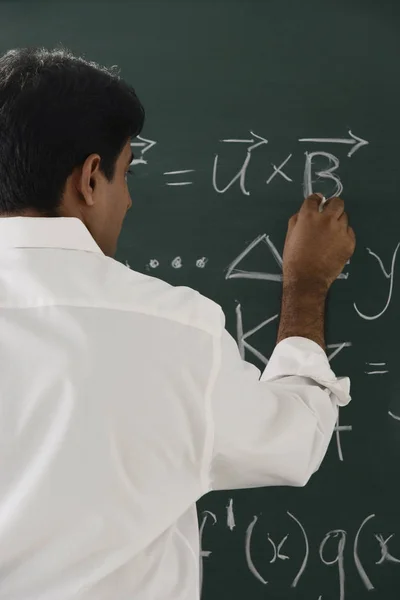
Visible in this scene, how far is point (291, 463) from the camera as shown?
1.01 metres

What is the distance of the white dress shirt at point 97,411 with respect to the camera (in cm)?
86

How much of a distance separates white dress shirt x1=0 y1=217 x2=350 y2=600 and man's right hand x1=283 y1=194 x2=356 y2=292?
0.42 meters

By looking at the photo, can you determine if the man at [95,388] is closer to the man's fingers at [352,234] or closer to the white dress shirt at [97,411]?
the white dress shirt at [97,411]

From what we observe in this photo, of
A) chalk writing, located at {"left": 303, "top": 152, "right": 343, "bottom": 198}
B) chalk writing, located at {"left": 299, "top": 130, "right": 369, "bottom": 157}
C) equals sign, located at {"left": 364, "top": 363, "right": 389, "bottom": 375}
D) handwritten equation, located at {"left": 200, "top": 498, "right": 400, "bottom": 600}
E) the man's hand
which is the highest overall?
chalk writing, located at {"left": 299, "top": 130, "right": 369, "bottom": 157}

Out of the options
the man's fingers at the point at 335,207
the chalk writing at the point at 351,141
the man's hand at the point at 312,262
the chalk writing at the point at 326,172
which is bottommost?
the man's hand at the point at 312,262

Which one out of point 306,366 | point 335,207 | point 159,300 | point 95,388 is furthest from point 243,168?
Result: point 95,388

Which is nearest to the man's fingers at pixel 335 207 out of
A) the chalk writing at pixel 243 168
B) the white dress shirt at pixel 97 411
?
the chalk writing at pixel 243 168

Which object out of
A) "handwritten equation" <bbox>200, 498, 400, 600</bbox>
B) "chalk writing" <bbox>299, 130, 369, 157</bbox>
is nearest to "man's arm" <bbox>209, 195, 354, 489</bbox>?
"chalk writing" <bbox>299, 130, 369, 157</bbox>

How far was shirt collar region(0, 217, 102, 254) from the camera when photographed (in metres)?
0.92

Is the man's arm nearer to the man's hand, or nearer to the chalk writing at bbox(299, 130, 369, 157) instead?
the man's hand

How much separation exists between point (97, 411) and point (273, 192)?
70 centimetres

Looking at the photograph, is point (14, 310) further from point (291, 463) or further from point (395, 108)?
point (395, 108)

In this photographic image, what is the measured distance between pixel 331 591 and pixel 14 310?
93 centimetres

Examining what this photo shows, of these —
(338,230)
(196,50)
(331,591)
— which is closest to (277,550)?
(331,591)
